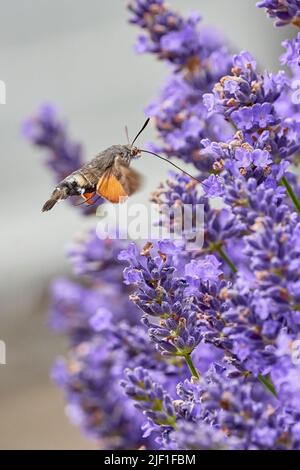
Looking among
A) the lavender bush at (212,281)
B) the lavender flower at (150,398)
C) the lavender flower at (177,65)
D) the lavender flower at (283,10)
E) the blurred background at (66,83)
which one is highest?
the blurred background at (66,83)

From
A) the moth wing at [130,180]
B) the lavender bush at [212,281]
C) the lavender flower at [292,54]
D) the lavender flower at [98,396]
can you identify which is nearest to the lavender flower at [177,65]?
the lavender bush at [212,281]

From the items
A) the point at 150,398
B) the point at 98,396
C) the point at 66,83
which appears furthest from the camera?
the point at 66,83

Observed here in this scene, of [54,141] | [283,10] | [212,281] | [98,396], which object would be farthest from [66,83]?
[212,281]

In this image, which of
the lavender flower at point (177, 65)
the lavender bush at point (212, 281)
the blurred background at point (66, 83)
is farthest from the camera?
the blurred background at point (66, 83)

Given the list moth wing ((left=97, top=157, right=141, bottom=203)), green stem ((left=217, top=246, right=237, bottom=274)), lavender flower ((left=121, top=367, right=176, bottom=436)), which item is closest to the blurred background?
moth wing ((left=97, top=157, right=141, bottom=203))

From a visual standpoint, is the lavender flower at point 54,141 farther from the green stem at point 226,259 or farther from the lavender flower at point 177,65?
the green stem at point 226,259

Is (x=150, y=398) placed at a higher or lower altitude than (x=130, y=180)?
lower

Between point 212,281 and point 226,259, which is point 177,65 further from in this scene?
point 212,281

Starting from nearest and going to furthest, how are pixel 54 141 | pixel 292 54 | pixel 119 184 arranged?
pixel 292 54
pixel 119 184
pixel 54 141
